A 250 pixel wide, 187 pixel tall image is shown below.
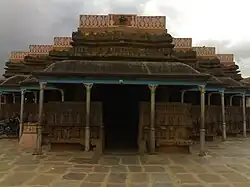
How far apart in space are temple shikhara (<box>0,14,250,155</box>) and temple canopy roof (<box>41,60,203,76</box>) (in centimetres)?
4

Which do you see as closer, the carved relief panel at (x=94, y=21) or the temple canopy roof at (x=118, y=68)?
the temple canopy roof at (x=118, y=68)

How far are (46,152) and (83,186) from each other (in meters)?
5.58

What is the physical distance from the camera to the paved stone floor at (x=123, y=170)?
23.8 feet

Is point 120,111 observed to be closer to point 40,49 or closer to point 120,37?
point 120,37

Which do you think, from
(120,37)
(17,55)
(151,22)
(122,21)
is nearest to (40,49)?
(17,55)

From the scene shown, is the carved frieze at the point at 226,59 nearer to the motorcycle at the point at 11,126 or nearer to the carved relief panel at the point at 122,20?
the carved relief panel at the point at 122,20

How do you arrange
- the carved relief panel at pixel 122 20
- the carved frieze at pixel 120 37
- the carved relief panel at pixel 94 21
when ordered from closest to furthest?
the carved frieze at pixel 120 37, the carved relief panel at pixel 94 21, the carved relief panel at pixel 122 20

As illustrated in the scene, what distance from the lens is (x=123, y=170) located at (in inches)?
342

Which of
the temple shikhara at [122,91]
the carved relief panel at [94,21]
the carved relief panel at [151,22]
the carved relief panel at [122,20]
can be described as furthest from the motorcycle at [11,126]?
the carved relief panel at [151,22]

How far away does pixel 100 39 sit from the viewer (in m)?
18.1

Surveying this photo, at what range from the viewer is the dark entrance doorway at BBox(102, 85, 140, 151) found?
16719 millimetres

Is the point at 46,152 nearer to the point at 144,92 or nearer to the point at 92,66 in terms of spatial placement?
the point at 92,66

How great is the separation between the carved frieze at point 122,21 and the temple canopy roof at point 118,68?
24.2ft

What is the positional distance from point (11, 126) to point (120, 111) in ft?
26.4
